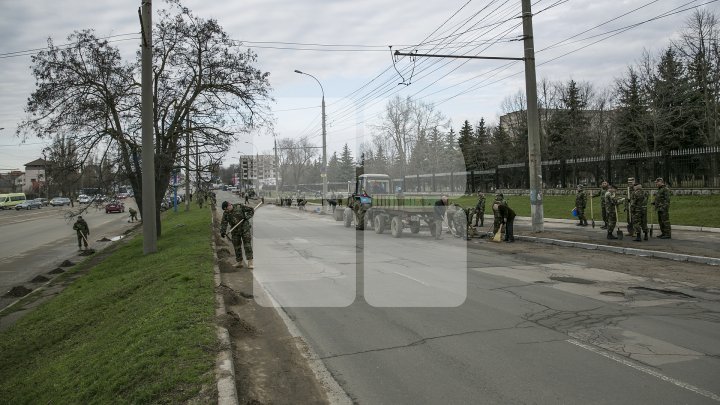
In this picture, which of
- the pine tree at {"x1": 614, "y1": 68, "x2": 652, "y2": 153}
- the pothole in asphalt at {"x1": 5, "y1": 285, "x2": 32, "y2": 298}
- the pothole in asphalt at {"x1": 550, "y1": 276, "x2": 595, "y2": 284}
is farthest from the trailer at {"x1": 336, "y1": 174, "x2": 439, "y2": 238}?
the pine tree at {"x1": 614, "y1": 68, "x2": 652, "y2": 153}

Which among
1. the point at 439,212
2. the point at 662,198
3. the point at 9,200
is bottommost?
the point at 439,212

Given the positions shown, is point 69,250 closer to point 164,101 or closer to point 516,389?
point 164,101

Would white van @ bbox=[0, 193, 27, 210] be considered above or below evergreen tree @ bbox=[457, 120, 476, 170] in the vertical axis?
below

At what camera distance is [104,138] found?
21109 millimetres

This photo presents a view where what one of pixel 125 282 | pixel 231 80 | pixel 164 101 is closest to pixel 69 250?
pixel 164 101

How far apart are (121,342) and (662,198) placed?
14.8m

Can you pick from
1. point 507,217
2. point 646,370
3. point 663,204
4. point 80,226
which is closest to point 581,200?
point 507,217

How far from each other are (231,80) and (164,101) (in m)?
2.90

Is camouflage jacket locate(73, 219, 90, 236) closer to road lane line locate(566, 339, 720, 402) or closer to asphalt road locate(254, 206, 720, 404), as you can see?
asphalt road locate(254, 206, 720, 404)

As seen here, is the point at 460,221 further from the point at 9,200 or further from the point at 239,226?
the point at 9,200

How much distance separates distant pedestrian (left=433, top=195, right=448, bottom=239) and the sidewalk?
2785 millimetres

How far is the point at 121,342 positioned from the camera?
6988 millimetres

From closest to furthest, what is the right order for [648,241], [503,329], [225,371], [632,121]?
[225,371]
[503,329]
[648,241]
[632,121]

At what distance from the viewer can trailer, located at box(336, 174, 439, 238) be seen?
1878 centimetres
